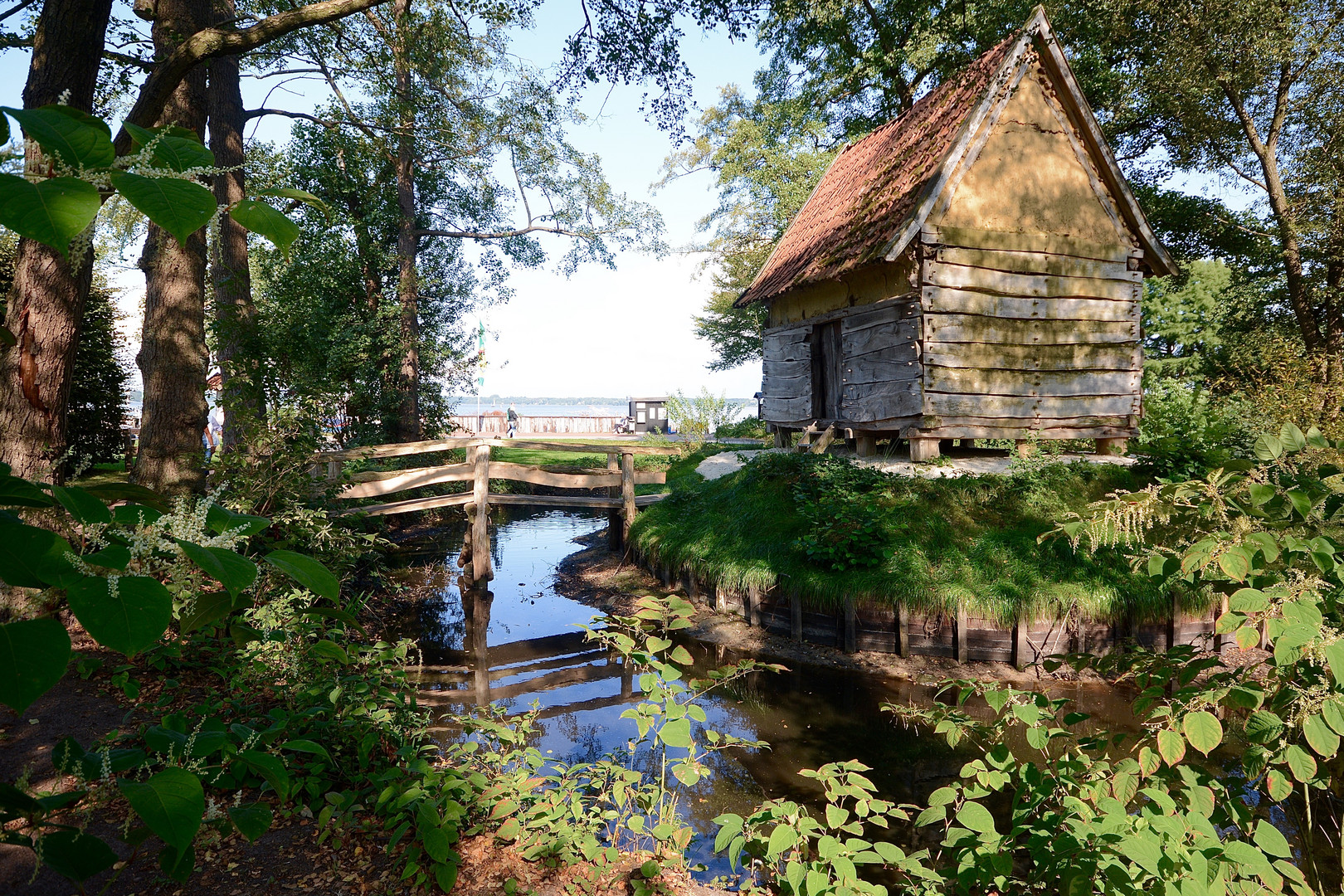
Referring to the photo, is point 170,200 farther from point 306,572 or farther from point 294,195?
point 306,572

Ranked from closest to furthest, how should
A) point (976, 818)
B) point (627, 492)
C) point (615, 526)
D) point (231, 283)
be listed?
point (976, 818) < point (231, 283) < point (627, 492) < point (615, 526)

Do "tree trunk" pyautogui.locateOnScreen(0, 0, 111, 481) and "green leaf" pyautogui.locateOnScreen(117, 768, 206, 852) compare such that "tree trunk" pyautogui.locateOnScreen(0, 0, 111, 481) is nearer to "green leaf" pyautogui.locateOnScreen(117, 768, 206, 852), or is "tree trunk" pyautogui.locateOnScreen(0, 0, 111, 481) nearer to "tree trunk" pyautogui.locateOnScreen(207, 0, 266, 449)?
"tree trunk" pyautogui.locateOnScreen(207, 0, 266, 449)

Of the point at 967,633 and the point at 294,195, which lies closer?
the point at 294,195

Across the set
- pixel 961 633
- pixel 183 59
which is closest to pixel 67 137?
pixel 183 59

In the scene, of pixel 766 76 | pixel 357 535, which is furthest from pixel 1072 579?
pixel 766 76

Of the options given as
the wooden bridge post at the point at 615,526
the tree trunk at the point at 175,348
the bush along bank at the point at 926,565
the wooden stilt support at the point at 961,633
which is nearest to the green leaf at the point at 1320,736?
the bush along bank at the point at 926,565

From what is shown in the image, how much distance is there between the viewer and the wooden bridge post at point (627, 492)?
13.3 meters

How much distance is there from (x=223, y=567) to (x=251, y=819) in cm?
82

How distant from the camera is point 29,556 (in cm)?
94

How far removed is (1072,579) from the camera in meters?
8.75

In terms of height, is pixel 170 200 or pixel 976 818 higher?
pixel 170 200

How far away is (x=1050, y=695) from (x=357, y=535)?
7953 mm

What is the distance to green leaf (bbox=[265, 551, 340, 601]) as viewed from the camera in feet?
3.51

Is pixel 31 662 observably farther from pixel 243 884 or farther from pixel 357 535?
pixel 357 535
